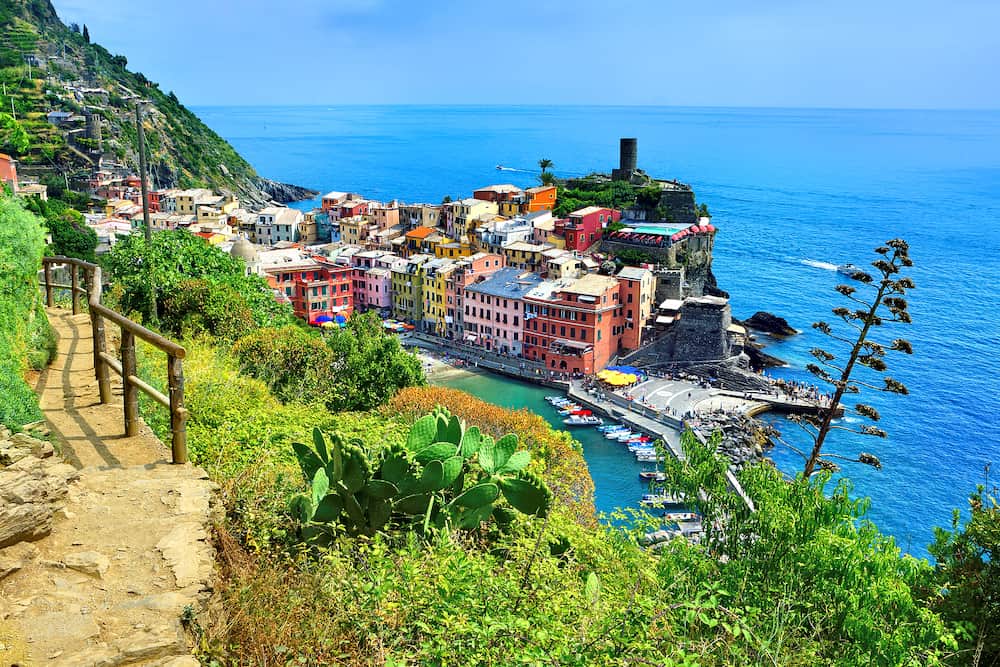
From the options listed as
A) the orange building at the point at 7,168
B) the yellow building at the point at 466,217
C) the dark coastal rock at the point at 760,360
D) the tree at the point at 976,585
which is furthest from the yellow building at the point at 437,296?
the tree at the point at 976,585

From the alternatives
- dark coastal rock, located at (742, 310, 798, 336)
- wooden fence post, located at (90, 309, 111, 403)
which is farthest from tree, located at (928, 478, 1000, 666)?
dark coastal rock, located at (742, 310, 798, 336)

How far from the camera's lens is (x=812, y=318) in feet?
164

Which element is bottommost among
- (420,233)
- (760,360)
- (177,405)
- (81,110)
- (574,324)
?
(760,360)

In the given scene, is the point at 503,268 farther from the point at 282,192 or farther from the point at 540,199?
the point at 282,192

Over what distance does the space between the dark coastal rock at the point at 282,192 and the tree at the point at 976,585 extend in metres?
93.1

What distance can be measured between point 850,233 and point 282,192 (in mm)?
65271

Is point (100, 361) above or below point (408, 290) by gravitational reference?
above

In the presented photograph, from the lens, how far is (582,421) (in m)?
34.1

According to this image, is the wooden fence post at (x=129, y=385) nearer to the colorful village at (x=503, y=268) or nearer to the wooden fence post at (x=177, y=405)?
the wooden fence post at (x=177, y=405)

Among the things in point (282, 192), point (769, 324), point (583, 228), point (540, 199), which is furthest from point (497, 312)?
point (282, 192)

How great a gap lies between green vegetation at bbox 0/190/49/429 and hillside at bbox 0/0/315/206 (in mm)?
46670

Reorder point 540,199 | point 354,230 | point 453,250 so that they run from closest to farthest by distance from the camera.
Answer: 1. point 453,250
2. point 540,199
3. point 354,230

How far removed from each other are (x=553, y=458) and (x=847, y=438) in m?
26.9

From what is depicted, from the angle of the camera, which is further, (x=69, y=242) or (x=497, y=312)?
(x=497, y=312)
